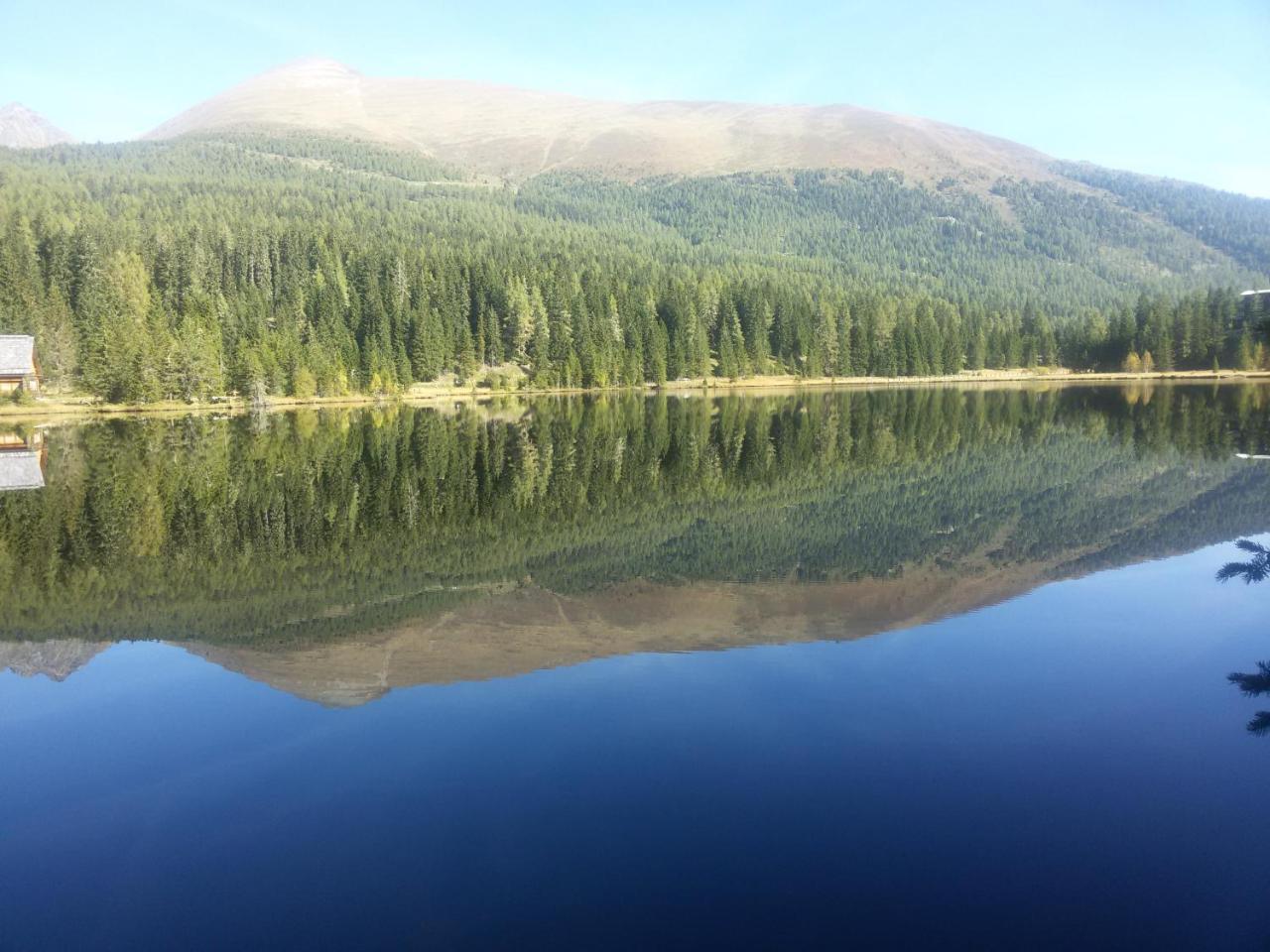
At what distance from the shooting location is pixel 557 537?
22.9 m

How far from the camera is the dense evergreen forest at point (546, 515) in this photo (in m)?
18.0

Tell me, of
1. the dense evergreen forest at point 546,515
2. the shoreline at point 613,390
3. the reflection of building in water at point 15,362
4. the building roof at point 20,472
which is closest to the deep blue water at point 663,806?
the dense evergreen forest at point 546,515

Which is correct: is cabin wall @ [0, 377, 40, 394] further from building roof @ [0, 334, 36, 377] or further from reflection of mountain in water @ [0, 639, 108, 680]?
reflection of mountain in water @ [0, 639, 108, 680]

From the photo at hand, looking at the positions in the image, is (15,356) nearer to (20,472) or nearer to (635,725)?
(20,472)

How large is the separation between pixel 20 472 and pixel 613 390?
7978cm

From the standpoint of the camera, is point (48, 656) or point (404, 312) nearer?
point (48, 656)

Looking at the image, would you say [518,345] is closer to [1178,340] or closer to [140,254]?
[140,254]

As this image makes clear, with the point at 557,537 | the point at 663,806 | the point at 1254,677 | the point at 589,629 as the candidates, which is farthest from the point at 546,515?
the point at 1254,677

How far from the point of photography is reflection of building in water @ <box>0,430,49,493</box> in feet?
107

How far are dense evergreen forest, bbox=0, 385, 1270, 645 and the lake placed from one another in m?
0.21

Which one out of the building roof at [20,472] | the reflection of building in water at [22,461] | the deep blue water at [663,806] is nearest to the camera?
the deep blue water at [663,806]

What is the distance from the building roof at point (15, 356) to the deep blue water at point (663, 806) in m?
81.4

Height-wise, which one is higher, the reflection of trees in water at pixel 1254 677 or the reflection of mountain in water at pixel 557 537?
the reflection of trees in water at pixel 1254 677

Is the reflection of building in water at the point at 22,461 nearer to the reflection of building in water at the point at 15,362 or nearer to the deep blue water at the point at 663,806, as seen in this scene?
the deep blue water at the point at 663,806
